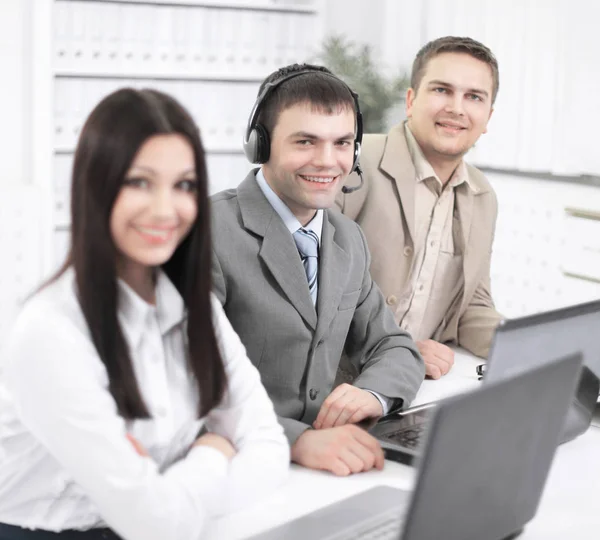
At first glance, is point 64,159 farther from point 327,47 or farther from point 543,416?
point 543,416

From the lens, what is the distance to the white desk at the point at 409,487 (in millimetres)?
1266

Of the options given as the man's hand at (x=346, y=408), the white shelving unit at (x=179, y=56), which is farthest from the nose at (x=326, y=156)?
the white shelving unit at (x=179, y=56)

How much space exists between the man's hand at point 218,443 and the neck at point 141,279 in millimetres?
212

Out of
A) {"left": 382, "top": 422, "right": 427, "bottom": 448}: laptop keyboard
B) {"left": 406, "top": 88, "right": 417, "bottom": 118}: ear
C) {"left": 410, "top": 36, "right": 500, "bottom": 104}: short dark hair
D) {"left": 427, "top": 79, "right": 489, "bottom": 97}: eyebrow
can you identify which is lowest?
{"left": 382, "top": 422, "right": 427, "bottom": 448}: laptop keyboard

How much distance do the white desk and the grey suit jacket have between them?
273 millimetres

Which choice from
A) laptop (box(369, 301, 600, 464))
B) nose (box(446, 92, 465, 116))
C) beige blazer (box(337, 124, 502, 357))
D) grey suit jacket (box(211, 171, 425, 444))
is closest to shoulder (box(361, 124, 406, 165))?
beige blazer (box(337, 124, 502, 357))

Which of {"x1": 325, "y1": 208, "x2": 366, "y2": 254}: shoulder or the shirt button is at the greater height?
{"x1": 325, "y1": 208, "x2": 366, "y2": 254}: shoulder

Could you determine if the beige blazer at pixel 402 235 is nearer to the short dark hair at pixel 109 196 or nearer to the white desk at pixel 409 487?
the white desk at pixel 409 487

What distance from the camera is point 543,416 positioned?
1077 millimetres

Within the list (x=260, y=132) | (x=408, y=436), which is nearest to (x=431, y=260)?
(x=260, y=132)

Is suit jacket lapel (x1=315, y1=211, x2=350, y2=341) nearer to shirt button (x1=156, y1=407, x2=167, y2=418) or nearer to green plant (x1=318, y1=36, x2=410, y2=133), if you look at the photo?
shirt button (x1=156, y1=407, x2=167, y2=418)

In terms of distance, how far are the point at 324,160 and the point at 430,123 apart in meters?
0.66

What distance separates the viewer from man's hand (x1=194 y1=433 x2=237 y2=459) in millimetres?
1278

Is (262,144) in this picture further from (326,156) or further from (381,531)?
(381,531)
